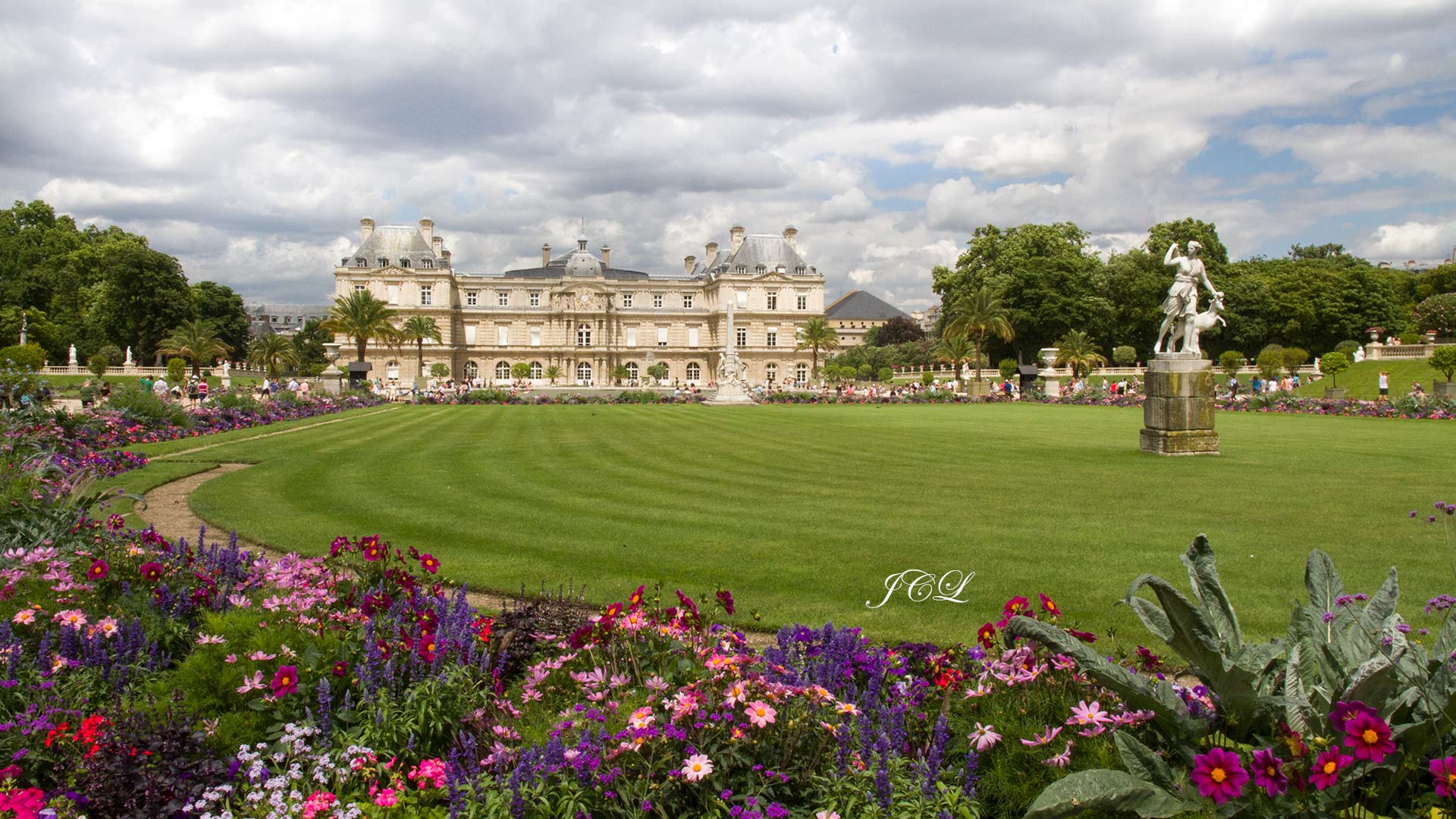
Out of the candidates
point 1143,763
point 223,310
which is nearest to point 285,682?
point 1143,763

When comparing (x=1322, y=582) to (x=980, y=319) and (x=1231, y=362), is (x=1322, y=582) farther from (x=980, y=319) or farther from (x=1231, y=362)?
(x=1231, y=362)

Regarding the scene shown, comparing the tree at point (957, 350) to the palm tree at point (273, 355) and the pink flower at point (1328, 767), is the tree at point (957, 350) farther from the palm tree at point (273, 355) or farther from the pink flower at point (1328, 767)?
the pink flower at point (1328, 767)

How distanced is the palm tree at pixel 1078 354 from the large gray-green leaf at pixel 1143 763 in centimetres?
4921

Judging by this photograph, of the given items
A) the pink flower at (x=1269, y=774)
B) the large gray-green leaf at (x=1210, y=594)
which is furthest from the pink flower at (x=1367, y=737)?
the large gray-green leaf at (x=1210, y=594)

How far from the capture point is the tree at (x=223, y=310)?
239ft

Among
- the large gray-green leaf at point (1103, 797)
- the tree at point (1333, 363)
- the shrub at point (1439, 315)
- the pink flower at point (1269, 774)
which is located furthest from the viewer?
the shrub at point (1439, 315)

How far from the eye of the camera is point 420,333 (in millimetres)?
63906

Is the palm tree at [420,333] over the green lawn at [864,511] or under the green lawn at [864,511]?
over

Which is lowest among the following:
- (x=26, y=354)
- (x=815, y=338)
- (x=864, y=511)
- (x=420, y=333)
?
(x=864, y=511)

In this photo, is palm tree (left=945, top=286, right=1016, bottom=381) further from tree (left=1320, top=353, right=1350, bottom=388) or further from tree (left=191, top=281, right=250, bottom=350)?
tree (left=191, top=281, right=250, bottom=350)

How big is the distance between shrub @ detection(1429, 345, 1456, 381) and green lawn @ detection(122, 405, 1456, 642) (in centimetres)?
1621

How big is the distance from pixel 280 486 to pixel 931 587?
960 cm

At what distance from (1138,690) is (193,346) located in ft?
205

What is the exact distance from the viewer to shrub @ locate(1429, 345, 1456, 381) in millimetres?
31781
